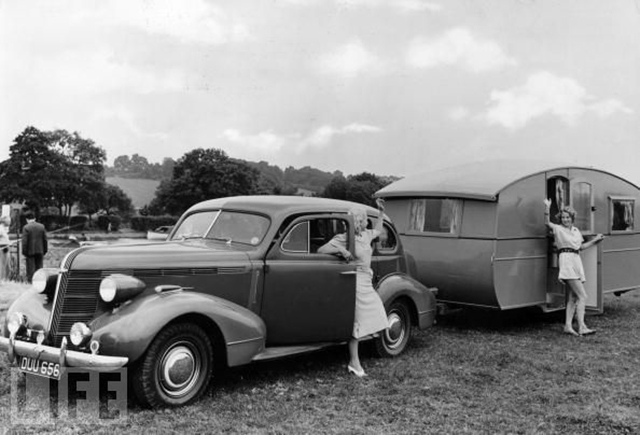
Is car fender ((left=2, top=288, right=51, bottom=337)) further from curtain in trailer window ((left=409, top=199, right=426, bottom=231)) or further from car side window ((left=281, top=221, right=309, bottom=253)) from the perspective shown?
curtain in trailer window ((left=409, top=199, right=426, bottom=231))

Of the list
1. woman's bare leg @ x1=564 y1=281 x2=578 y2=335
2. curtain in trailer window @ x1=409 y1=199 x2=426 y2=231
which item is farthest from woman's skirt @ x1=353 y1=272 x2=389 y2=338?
woman's bare leg @ x1=564 y1=281 x2=578 y2=335

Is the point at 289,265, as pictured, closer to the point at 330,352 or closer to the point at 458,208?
the point at 330,352

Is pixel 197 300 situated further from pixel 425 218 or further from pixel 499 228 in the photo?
pixel 425 218

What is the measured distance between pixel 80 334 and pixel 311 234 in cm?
274

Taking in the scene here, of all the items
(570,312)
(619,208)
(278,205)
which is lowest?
(570,312)

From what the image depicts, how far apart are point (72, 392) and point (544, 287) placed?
24.5 ft

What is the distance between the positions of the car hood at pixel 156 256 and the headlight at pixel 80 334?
0.55m

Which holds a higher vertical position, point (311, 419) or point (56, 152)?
point (56, 152)

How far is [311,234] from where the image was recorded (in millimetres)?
7121

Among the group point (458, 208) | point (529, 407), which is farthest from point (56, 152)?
point (529, 407)

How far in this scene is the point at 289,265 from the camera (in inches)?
264

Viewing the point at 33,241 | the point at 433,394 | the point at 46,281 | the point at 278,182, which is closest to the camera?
the point at 46,281

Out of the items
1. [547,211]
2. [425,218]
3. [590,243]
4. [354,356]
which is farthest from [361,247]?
[590,243]

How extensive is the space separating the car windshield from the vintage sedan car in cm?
1
